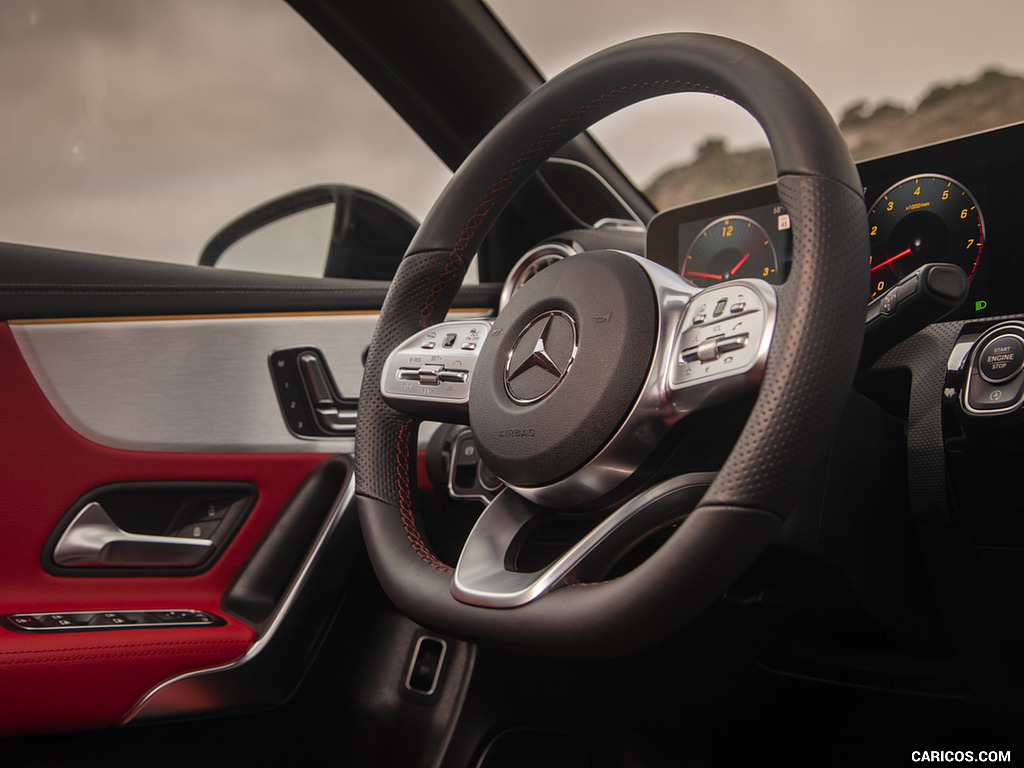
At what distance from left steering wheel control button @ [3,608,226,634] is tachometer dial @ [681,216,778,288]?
94cm

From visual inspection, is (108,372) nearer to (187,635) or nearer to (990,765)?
(187,635)

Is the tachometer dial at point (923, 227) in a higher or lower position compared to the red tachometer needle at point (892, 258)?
higher

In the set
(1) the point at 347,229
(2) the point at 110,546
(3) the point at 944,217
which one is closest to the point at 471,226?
(3) the point at 944,217

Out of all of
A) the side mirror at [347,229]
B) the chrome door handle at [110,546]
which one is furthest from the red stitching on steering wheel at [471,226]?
→ the side mirror at [347,229]

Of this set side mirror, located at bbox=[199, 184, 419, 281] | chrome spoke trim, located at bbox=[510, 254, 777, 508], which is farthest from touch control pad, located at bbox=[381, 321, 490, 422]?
side mirror, located at bbox=[199, 184, 419, 281]

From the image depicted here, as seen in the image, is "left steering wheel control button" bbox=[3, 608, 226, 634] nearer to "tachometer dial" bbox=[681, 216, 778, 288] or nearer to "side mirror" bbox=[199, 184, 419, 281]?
"side mirror" bbox=[199, 184, 419, 281]

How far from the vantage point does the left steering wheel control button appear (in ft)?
3.59

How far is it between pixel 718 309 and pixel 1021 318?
48 cm

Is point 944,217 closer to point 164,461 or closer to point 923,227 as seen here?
point 923,227

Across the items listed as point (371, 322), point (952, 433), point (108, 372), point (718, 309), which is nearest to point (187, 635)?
point (108, 372)

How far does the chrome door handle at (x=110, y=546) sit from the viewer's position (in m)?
1.19

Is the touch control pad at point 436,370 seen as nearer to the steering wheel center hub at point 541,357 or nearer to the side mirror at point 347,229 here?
the steering wheel center hub at point 541,357

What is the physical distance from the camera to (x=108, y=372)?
4.09ft

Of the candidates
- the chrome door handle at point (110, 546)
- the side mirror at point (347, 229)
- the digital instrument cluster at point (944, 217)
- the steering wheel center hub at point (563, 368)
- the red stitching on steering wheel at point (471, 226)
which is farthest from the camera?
the side mirror at point (347, 229)
